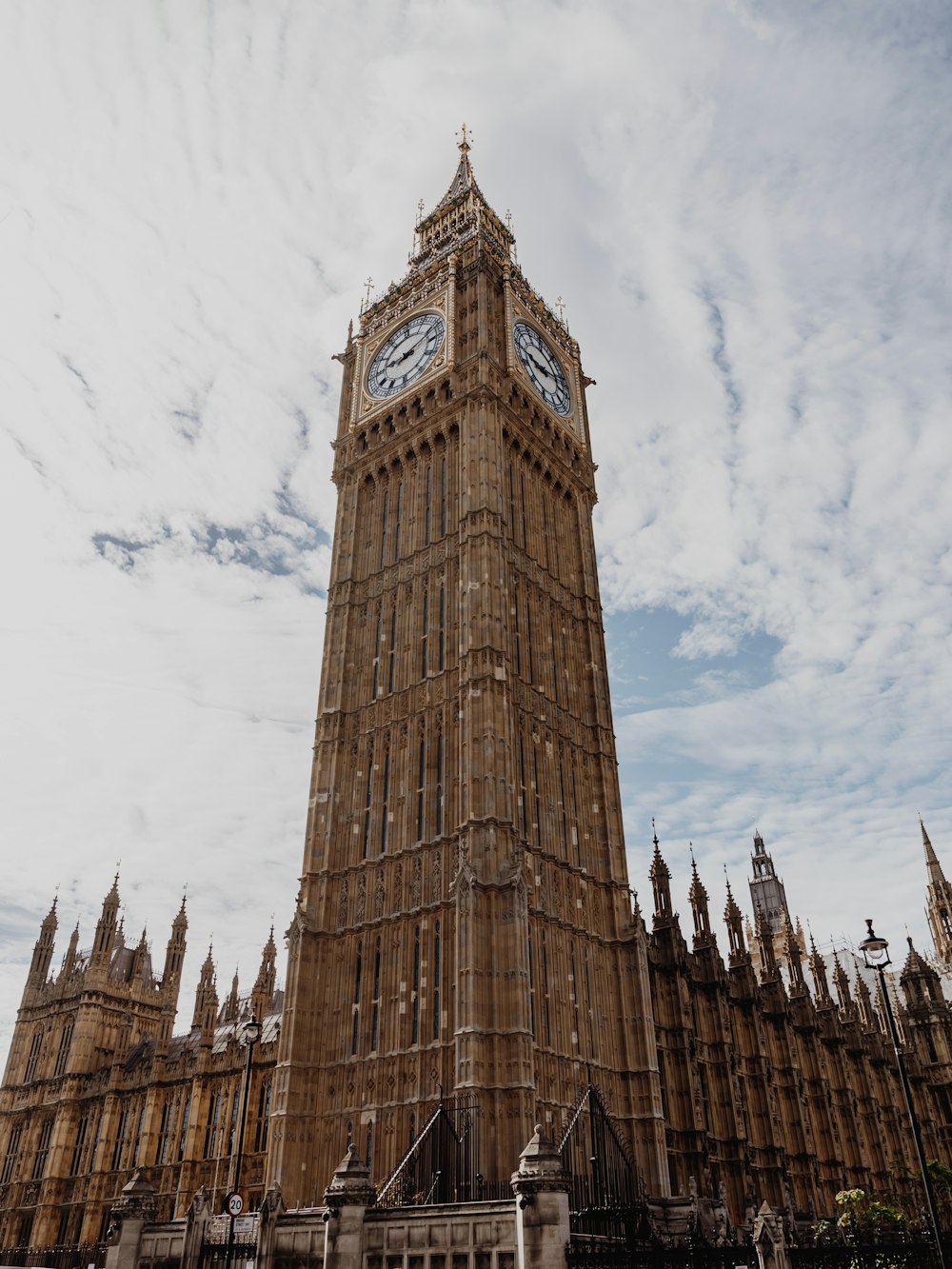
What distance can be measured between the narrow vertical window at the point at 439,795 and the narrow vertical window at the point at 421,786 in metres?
0.62

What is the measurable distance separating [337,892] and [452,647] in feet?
34.1

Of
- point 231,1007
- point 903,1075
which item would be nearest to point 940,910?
point 231,1007

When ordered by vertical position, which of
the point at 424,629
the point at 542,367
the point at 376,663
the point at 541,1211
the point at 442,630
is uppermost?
the point at 542,367

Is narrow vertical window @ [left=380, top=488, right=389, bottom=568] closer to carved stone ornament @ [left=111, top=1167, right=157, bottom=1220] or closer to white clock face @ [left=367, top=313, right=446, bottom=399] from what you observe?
white clock face @ [left=367, top=313, right=446, bottom=399]

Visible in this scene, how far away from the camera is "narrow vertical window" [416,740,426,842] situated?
1417 inches

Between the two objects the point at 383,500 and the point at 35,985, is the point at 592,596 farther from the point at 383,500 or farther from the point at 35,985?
the point at 35,985

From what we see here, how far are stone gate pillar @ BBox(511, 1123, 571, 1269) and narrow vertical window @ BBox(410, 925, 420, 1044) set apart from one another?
14.2 m

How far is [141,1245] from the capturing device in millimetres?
22469

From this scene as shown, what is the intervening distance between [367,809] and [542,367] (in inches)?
Result: 1007

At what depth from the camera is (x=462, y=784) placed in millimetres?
35031

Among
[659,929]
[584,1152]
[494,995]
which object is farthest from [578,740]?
[584,1152]

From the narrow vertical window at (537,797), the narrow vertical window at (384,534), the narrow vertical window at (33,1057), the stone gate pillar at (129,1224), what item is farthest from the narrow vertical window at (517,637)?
the narrow vertical window at (33,1057)

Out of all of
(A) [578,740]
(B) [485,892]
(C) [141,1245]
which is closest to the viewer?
(C) [141,1245]

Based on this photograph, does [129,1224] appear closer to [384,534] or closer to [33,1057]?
[384,534]
